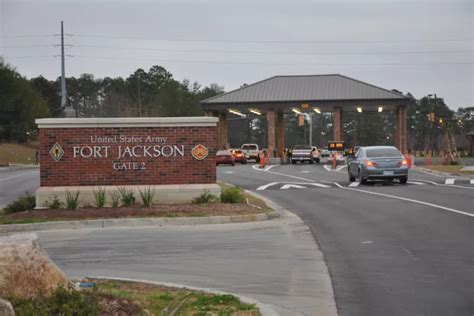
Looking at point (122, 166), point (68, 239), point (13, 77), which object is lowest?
point (68, 239)

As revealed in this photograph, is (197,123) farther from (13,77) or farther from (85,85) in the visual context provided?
(85,85)

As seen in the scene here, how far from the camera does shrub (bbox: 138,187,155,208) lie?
17766 mm

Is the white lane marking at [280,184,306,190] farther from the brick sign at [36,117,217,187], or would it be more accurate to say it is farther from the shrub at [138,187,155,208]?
the shrub at [138,187,155,208]

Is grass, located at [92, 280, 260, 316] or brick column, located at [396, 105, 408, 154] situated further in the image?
brick column, located at [396, 105, 408, 154]

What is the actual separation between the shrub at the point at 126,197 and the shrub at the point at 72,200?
3.86 feet

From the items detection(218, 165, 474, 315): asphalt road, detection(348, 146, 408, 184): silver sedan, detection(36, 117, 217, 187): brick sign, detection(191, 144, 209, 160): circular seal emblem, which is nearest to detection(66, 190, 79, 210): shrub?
detection(36, 117, 217, 187): brick sign

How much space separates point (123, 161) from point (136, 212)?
2.84m

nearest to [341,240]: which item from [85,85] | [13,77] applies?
[13,77]

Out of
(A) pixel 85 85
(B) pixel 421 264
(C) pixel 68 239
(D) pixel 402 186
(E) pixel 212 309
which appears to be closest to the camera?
(E) pixel 212 309

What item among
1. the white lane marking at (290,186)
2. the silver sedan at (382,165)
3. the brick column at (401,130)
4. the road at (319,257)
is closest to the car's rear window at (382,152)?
the silver sedan at (382,165)

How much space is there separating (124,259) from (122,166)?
8239mm

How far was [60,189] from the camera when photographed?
18.8m

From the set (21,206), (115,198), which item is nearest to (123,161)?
(115,198)

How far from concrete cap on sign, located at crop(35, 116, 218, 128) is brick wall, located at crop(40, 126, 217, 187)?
→ 11cm
